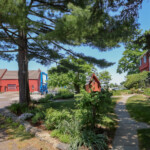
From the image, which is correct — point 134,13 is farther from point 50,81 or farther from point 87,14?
point 50,81

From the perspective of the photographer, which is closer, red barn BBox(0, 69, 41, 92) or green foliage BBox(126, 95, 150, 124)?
green foliage BBox(126, 95, 150, 124)

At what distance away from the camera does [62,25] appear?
15.1 ft

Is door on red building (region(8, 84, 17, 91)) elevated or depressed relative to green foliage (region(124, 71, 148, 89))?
depressed

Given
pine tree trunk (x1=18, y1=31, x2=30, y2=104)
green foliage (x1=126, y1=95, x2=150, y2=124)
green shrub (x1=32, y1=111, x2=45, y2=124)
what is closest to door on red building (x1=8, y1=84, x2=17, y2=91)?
pine tree trunk (x1=18, y1=31, x2=30, y2=104)

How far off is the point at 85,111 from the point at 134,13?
3176 millimetres

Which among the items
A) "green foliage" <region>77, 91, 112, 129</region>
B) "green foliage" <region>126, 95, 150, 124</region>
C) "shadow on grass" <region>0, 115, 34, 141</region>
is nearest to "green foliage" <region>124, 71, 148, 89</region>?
"green foliage" <region>126, 95, 150, 124</region>

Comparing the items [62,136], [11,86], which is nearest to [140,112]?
[62,136]

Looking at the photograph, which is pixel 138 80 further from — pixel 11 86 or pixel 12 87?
pixel 11 86

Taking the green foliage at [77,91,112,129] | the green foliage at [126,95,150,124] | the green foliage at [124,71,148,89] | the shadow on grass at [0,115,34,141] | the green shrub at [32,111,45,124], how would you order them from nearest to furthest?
1. the green foliage at [77,91,112,129]
2. the shadow on grass at [0,115,34,141]
3. the green shrub at [32,111,45,124]
4. the green foliage at [126,95,150,124]
5. the green foliage at [124,71,148,89]

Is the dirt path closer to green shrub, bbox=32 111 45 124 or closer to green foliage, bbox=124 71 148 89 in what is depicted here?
green shrub, bbox=32 111 45 124

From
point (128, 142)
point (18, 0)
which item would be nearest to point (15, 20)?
point (18, 0)

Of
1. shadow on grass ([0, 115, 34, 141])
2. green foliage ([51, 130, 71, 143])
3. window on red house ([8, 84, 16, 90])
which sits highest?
window on red house ([8, 84, 16, 90])

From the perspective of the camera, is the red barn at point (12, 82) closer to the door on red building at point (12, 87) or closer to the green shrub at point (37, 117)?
the door on red building at point (12, 87)

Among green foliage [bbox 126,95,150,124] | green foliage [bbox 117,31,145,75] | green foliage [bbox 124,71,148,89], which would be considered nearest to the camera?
green foliage [bbox 126,95,150,124]
